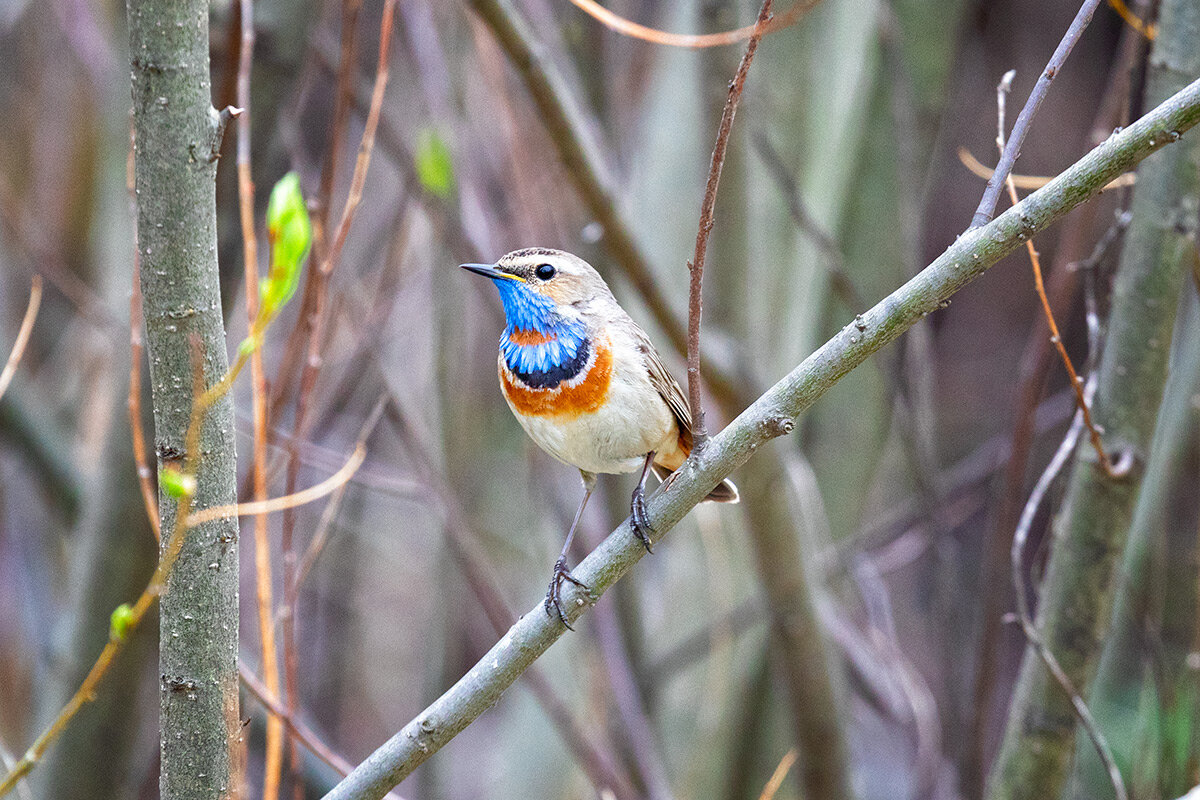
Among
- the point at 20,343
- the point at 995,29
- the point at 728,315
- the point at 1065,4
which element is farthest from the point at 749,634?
the point at 1065,4

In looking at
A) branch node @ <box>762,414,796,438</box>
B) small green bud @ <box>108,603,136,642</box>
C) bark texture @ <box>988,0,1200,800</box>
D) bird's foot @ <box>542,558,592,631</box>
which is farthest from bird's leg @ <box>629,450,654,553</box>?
bark texture @ <box>988,0,1200,800</box>

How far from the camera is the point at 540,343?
2592 millimetres

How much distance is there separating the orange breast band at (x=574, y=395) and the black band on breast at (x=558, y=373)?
0.05 feet

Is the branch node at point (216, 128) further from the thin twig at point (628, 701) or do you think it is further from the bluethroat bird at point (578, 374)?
the thin twig at point (628, 701)

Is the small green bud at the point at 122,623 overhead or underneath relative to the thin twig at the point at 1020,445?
overhead

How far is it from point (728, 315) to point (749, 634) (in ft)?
4.80

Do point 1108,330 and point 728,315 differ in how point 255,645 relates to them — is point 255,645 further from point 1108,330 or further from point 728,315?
point 1108,330

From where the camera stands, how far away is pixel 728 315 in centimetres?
342

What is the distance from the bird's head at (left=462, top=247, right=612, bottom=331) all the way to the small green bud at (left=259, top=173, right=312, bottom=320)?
4.06ft

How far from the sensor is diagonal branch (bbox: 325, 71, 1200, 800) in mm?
1513

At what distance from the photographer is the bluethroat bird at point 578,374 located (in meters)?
2.48

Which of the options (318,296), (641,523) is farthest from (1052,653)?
(318,296)

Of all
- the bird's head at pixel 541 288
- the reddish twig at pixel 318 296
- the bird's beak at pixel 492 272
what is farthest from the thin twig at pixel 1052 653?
the reddish twig at pixel 318 296

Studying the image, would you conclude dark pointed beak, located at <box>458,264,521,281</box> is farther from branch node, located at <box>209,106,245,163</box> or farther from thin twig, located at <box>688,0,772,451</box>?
branch node, located at <box>209,106,245,163</box>
